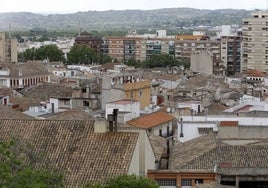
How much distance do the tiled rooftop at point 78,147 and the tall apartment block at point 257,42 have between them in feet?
343

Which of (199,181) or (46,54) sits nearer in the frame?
(199,181)

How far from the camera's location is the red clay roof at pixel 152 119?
42.7 m

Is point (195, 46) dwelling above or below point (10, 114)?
below

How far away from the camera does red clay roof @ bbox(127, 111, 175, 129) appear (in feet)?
140

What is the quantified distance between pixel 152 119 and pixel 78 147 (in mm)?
17577

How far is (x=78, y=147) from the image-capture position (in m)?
27.9

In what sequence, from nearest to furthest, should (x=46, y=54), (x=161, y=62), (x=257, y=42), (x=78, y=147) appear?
(x=78, y=147), (x=257, y=42), (x=161, y=62), (x=46, y=54)

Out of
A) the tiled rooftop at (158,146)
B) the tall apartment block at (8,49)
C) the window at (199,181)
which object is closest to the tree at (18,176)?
the window at (199,181)

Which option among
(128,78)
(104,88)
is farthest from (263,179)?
(128,78)

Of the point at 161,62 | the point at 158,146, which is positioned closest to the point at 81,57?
the point at 161,62

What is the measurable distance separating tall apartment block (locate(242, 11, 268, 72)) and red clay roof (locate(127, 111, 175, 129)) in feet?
284

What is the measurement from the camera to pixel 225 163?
30906mm

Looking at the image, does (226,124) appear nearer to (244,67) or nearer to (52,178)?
(52,178)

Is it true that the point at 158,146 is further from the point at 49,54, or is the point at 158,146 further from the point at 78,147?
the point at 49,54
